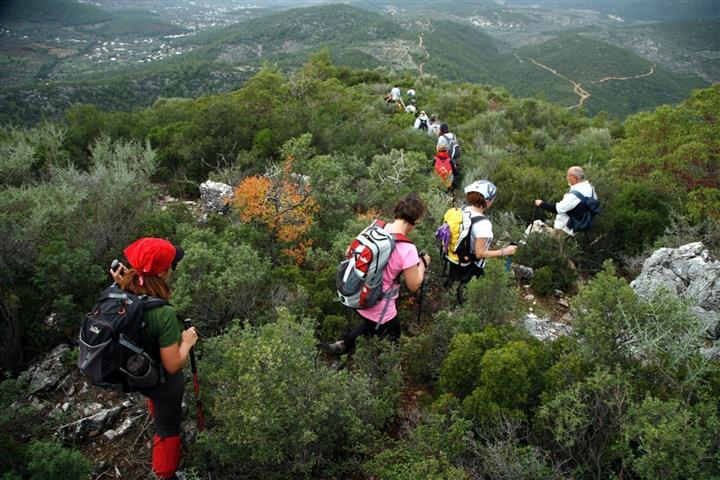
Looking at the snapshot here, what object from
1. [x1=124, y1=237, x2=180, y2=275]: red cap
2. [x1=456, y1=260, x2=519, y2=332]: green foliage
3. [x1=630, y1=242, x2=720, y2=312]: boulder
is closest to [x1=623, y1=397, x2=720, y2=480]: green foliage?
[x1=456, y1=260, x2=519, y2=332]: green foliage

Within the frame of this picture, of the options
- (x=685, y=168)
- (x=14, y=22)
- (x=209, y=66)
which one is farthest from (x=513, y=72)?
(x=14, y=22)

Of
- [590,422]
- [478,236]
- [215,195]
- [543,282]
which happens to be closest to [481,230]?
[478,236]

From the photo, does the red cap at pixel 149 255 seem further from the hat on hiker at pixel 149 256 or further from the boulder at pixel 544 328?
the boulder at pixel 544 328

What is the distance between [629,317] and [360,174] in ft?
17.7

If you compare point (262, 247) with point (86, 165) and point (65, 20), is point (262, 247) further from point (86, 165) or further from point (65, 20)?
point (65, 20)

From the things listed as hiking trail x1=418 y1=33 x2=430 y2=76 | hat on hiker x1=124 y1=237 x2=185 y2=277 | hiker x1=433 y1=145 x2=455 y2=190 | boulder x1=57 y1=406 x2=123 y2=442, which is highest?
hat on hiker x1=124 y1=237 x2=185 y2=277

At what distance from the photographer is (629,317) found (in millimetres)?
3299

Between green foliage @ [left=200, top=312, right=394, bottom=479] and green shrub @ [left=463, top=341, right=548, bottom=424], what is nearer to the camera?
green foliage @ [left=200, top=312, right=394, bottom=479]

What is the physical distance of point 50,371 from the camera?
3.79m

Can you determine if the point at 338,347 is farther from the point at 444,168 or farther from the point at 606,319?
the point at 444,168

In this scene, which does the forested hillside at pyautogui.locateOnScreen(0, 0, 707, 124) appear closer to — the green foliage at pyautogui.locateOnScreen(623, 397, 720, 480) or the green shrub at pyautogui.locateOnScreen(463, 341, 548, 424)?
the green shrub at pyautogui.locateOnScreen(463, 341, 548, 424)

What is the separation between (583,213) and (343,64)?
73023mm

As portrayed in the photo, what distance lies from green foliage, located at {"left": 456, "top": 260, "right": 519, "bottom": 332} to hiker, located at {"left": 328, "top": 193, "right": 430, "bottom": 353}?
638mm

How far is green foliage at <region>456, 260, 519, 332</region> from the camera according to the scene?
13.3 feet
